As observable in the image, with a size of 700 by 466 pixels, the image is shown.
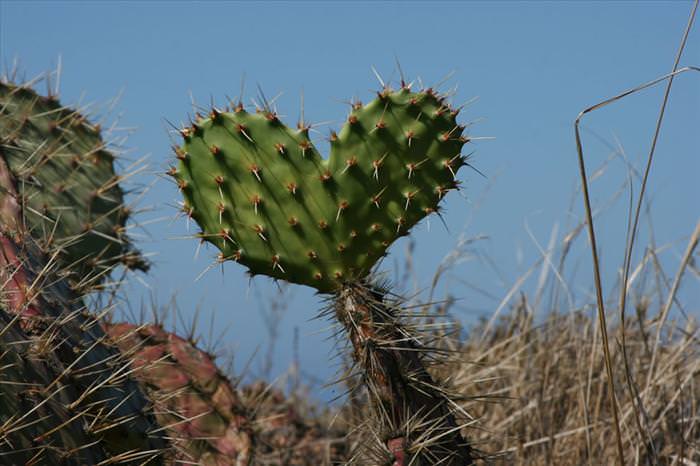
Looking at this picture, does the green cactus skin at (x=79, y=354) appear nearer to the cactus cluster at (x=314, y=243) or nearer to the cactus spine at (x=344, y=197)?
the cactus cluster at (x=314, y=243)

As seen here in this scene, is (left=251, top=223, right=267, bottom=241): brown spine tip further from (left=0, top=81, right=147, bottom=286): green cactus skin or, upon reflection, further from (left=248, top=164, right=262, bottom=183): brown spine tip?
(left=0, top=81, right=147, bottom=286): green cactus skin

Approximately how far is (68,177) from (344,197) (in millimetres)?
1184

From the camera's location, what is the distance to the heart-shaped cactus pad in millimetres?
1698

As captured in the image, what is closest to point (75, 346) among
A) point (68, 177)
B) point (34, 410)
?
point (34, 410)

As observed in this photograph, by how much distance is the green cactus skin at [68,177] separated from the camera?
249 cm

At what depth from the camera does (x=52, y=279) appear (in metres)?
1.96

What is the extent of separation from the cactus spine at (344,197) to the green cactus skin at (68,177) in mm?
835

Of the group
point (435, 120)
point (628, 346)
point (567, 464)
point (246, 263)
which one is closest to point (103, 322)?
point (246, 263)

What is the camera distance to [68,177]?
2611 mm

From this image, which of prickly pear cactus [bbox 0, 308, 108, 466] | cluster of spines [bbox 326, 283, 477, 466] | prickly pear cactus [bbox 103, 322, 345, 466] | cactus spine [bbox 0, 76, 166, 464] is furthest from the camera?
prickly pear cactus [bbox 103, 322, 345, 466]

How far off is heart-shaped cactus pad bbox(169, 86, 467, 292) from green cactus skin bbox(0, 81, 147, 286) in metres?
0.83

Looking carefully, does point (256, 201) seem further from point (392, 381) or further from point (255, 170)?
point (392, 381)

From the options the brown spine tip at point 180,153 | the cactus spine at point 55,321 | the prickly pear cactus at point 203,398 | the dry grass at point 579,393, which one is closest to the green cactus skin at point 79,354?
the cactus spine at point 55,321

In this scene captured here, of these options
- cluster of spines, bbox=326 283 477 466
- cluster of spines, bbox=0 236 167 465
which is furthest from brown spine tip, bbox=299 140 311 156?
cluster of spines, bbox=0 236 167 465
